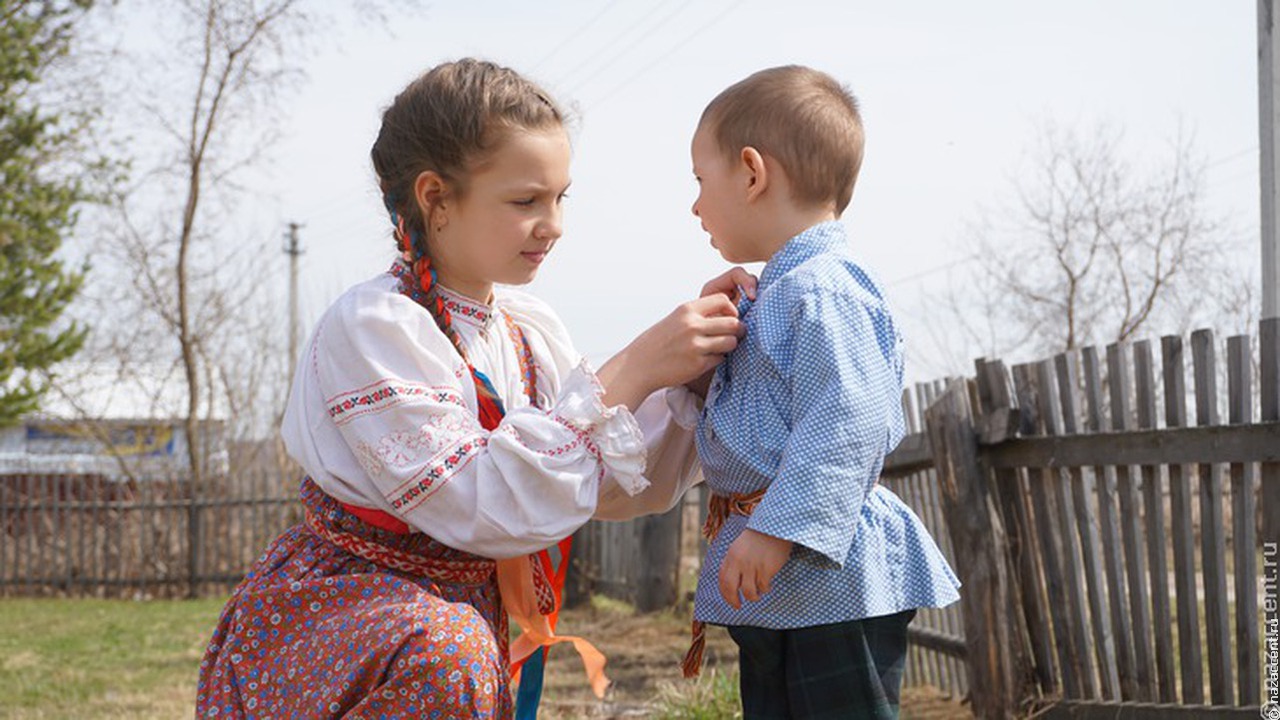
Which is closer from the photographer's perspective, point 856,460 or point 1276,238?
point 856,460

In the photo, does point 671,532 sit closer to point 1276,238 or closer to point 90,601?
point 1276,238

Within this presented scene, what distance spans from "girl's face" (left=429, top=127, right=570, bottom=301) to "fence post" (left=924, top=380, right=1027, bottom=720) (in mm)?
3169

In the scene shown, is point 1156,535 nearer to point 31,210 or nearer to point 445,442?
point 445,442

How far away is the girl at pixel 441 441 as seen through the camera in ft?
7.30

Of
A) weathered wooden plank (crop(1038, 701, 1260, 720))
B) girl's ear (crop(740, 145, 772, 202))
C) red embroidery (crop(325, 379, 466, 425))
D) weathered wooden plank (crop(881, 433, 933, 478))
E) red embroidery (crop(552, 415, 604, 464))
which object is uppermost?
girl's ear (crop(740, 145, 772, 202))

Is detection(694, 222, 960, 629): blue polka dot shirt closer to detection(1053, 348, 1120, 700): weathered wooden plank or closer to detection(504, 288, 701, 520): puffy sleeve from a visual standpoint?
detection(504, 288, 701, 520): puffy sleeve

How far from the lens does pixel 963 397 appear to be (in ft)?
17.7

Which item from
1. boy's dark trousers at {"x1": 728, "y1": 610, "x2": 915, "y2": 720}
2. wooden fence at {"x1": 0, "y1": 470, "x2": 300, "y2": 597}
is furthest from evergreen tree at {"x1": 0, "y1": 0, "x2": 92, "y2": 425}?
boy's dark trousers at {"x1": 728, "y1": 610, "x2": 915, "y2": 720}

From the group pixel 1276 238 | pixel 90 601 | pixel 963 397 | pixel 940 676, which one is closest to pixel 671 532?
pixel 940 676

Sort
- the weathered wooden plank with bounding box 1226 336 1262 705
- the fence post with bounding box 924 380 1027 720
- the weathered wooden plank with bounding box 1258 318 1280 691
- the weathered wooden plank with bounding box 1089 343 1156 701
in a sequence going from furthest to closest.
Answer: the fence post with bounding box 924 380 1027 720 → the weathered wooden plank with bounding box 1089 343 1156 701 → the weathered wooden plank with bounding box 1226 336 1262 705 → the weathered wooden plank with bounding box 1258 318 1280 691

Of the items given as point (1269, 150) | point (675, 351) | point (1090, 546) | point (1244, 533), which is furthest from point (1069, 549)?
point (675, 351)

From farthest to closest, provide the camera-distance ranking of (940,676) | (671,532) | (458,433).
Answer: (671,532) → (940,676) → (458,433)

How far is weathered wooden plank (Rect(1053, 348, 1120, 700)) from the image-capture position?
4980 mm

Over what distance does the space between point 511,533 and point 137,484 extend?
14.9 meters
